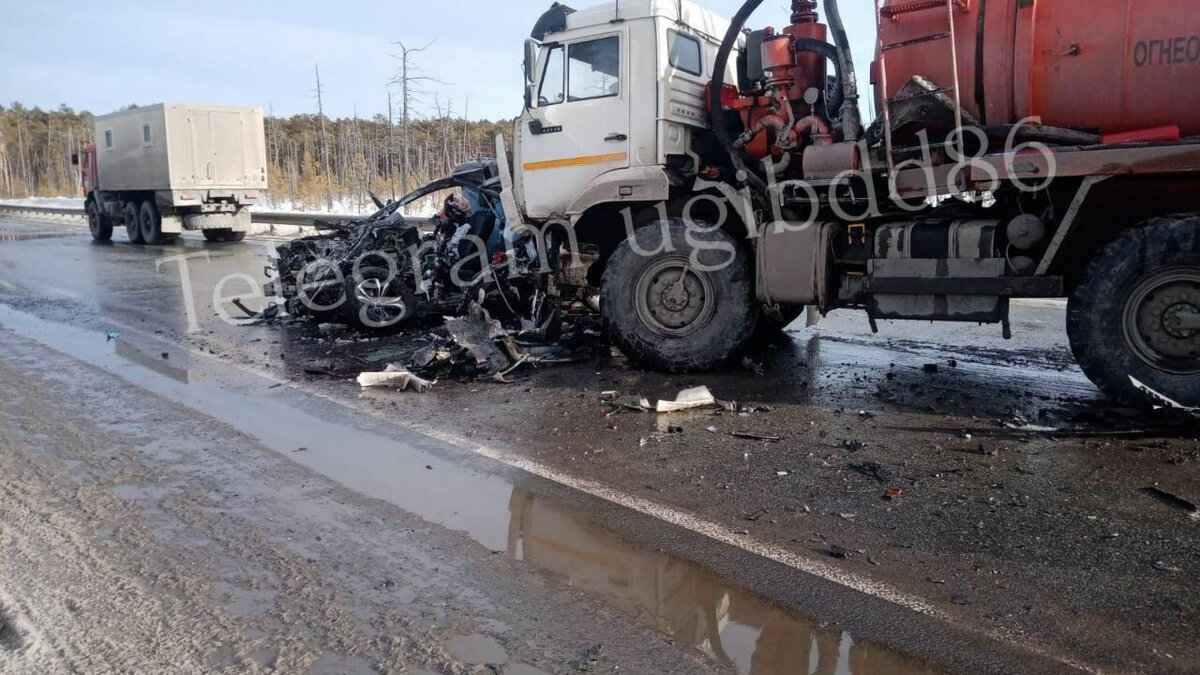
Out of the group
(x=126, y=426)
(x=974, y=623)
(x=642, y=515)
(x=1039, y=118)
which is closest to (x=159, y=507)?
(x=126, y=426)

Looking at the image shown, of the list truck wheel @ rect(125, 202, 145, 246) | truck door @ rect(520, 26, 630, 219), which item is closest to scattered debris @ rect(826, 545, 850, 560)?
truck door @ rect(520, 26, 630, 219)

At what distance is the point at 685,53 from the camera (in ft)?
23.4

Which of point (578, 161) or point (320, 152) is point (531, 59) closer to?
point (578, 161)

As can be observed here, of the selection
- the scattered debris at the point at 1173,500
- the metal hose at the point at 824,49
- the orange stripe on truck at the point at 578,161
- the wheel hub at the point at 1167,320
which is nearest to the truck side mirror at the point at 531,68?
the orange stripe on truck at the point at 578,161

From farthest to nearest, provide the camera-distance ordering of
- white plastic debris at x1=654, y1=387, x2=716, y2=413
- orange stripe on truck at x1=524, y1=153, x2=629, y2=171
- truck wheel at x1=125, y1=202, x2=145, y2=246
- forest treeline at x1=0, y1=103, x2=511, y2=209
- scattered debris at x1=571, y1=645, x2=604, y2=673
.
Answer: forest treeline at x1=0, y1=103, x2=511, y2=209 → truck wheel at x1=125, y1=202, x2=145, y2=246 → orange stripe on truck at x1=524, y1=153, x2=629, y2=171 → white plastic debris at x1=654, y1=387, x2=716, y2=413 → scattered debris at x1=571, y1=645, x2=604, y2=673

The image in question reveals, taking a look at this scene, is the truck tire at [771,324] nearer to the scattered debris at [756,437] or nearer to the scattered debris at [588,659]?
the scattered debris at [756,437]

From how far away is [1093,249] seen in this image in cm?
575

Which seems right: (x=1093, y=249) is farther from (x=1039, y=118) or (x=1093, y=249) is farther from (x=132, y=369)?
(x=132, y=369)

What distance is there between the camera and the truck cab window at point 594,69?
23.0ft

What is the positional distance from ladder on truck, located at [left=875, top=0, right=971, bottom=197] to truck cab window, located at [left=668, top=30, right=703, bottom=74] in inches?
63.9

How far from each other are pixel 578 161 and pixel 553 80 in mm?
759

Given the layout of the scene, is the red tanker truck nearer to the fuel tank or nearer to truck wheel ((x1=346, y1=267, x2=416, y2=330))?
the fuel tank

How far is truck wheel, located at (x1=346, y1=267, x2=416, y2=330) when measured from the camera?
9125 millimetres

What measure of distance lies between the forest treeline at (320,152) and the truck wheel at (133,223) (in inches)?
326
